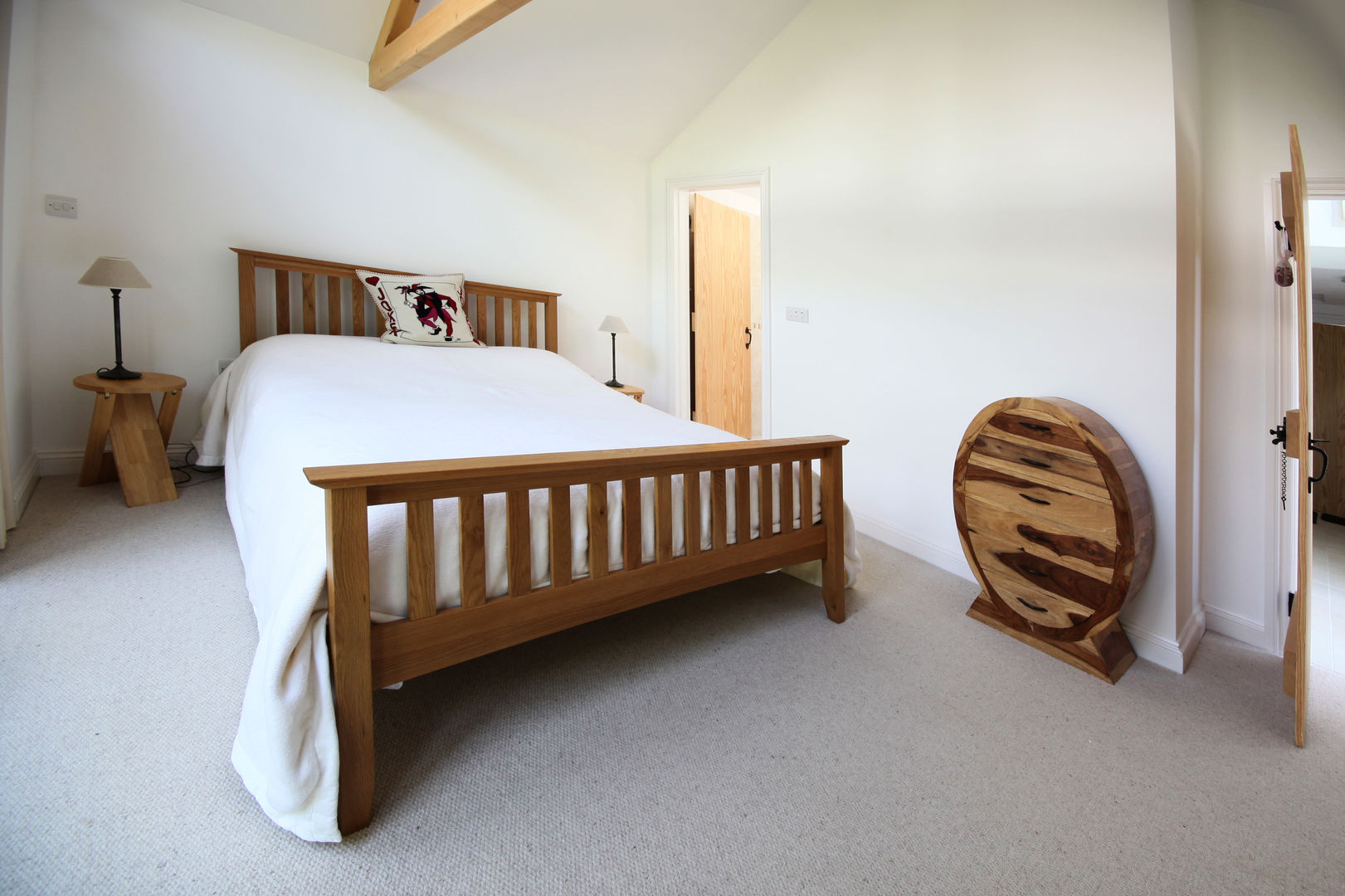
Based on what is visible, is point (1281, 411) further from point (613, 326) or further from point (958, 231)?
point (613, 326)

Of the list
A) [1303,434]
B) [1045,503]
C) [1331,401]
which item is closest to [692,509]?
[1045,503]

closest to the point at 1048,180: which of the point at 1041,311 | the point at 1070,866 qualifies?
the point at 1041,311

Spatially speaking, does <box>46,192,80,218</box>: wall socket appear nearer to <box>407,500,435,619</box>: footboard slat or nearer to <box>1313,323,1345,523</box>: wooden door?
<box>407,500,435,619</box>: footboard slat

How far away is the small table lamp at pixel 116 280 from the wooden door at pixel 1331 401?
15.1 ft

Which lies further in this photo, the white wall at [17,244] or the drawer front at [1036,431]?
the white wall at [17,244]

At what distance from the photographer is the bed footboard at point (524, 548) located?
3.07 feet

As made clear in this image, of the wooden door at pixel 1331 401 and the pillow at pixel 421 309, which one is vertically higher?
the pillow at pixel 421 309

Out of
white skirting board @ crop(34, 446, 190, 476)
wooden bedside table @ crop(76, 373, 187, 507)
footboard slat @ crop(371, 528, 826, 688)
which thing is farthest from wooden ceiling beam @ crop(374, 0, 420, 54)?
footboard slat @ crop(371, 528, 826, 688)

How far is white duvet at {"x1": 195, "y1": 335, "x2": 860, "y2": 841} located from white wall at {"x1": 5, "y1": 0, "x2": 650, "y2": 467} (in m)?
0.54

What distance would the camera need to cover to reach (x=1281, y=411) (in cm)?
162

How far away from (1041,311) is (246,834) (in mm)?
2407

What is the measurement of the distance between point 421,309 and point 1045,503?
2806 millimetres

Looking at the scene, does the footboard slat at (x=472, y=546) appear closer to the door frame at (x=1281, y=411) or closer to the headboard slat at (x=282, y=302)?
the door frame at (x=1281, y=411)

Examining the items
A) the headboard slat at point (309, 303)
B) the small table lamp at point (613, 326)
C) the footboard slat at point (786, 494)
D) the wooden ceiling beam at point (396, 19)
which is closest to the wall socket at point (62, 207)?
the headboard slat at point (309, 303)
